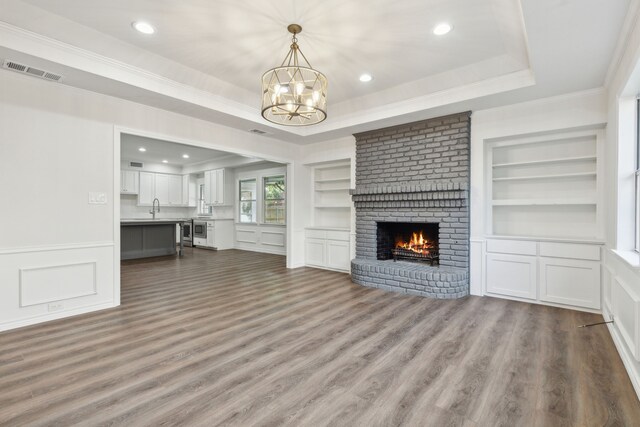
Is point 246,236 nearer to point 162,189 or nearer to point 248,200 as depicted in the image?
point 248,200

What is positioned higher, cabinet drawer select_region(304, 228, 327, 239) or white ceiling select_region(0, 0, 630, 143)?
white ceiling select_region(0, 0, 630, 143)

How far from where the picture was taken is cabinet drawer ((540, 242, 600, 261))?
12.1ft

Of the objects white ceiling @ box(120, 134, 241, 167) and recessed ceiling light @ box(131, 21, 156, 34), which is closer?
recessed ceiling light @ box(131, 21, 156, 34)

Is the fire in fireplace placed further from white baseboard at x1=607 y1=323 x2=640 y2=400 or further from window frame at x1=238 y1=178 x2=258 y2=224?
window frame at x1=238 y1=178 x2=258 y2=224

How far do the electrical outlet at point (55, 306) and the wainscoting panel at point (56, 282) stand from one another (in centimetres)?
5

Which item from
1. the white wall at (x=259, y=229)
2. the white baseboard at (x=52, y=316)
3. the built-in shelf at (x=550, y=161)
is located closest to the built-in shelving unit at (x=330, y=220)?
the white wall at (x=259, y=229)

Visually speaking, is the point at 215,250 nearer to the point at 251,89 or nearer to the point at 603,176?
the point at 251,89

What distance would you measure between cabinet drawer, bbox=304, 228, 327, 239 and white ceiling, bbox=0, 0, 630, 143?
2778mm

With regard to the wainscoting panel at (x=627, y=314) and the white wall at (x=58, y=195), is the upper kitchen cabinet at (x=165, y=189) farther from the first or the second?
the wainscoting panel at (x=627, y=314)

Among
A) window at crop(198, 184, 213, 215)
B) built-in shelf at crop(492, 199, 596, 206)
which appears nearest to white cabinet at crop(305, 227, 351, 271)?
built-in shelf at crop(492, 199, 596, 206)

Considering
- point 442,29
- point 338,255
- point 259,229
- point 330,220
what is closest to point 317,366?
point 442,29

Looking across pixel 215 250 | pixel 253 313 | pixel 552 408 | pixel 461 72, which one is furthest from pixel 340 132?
pixel 215 250

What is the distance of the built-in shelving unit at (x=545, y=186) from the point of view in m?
4.05

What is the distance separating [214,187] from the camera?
10047 millimetres
